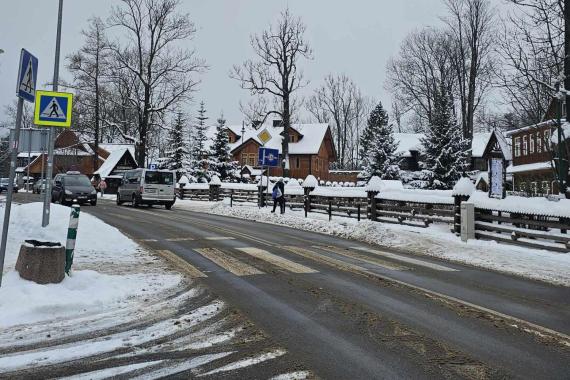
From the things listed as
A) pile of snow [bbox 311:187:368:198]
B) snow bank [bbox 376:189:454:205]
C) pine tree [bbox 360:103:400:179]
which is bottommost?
snow bank [bbox 376:189:454:205]

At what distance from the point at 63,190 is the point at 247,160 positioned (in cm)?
4426

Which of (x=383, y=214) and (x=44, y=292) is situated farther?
(x=383, y=214)

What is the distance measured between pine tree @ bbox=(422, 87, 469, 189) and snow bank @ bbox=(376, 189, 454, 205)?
22086 millimetres

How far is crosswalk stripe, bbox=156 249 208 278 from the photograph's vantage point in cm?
843

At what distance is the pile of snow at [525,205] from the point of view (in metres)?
11.4

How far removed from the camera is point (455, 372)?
411 cm

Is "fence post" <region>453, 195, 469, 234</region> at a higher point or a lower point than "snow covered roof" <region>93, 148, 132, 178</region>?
lower

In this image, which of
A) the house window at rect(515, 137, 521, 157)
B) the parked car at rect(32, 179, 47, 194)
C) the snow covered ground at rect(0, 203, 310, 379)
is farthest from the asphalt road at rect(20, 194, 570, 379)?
the house window at rect(515, 137, 521, 157)

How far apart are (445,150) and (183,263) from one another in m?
34.0

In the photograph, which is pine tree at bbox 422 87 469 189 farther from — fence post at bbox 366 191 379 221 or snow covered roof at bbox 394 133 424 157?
snow covered roof at bbox 394 133 424 157

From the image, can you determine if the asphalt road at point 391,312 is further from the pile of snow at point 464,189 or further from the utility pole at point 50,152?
the pile of snow at point 464,189

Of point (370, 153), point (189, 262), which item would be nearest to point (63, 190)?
point (189, 262)

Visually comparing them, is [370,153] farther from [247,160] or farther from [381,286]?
[381,286]

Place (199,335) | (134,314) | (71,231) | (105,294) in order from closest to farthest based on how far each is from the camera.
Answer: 1. (199,335)
2. (134,314)
3. (105,294)
4. (71,231)
